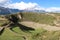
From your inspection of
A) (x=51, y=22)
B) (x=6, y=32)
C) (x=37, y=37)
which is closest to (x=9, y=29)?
(x=6, y=32)

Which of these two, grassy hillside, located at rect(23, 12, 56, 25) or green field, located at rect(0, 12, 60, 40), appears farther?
grassy hillside, located at rect(23, 12, 56, 25)

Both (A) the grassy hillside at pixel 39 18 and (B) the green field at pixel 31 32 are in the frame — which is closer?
(B) the green field at pixel 31 32

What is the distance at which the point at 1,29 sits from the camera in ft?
89.7

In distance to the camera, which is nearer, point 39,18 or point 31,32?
point 31,32

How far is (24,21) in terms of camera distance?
101ft

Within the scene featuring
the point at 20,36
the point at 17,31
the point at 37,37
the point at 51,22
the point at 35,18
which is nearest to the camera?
the point at 37,37

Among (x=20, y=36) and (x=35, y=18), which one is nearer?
(x=20, y=36)

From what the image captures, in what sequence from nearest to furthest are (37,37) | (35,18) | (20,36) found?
(37,37)
(20,36)
(35,18)

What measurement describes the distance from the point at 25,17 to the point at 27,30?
4.64 metres

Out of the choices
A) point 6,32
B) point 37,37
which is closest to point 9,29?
point 6,32

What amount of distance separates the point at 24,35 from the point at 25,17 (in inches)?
256

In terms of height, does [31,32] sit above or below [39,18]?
below

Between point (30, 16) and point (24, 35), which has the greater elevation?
point (30, 16)

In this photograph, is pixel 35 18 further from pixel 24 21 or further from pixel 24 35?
pixel 24 35
